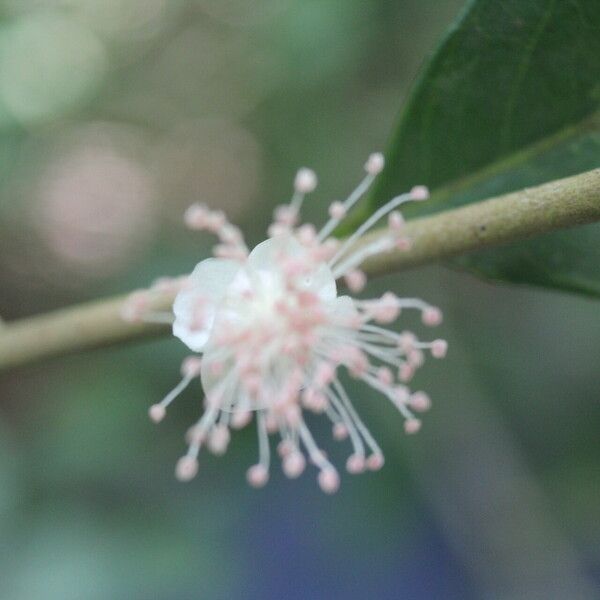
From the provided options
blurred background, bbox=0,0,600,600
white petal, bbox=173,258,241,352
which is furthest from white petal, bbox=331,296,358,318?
blurred background, bbox=0,0,600,600

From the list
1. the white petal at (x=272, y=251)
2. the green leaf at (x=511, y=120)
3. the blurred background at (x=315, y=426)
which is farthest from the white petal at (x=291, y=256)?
the blurred background at (x=315, y=426)

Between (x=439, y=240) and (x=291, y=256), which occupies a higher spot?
(x=291, y=256)

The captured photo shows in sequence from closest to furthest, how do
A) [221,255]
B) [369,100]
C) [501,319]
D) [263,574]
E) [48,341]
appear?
[221,255]
[48,341]
[263,574]
[501,319]
[369,100]

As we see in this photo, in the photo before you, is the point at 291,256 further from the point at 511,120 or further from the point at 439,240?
the point at 511,120

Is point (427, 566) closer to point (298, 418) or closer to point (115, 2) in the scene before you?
point (298, 418)

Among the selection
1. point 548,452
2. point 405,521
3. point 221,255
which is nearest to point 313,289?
point 221,255

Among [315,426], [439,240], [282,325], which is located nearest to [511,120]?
[439,240]

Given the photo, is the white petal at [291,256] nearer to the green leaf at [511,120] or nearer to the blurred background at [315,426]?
the green leaf at [511,120]
